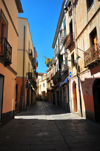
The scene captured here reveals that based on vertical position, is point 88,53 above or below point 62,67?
Answer: below

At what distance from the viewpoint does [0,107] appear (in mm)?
7152

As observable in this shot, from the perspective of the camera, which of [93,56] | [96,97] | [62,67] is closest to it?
[93,56]

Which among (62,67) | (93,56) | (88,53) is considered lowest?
(93,56)

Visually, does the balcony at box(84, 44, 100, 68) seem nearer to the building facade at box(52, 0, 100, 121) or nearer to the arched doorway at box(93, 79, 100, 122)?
the building facade at box(52, 0, 100, 121)

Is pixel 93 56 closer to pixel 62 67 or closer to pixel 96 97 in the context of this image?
pixel 96 97

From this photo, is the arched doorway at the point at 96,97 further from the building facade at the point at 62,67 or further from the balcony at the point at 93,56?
the building facade at the point at 62,67

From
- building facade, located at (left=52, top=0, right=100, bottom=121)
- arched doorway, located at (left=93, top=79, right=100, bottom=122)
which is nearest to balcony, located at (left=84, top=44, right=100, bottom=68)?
building facade, located at (left=52, top=0, right=100, bottom=121)

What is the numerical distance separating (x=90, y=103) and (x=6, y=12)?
7.90 meters

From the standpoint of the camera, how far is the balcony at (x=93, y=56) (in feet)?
24.9

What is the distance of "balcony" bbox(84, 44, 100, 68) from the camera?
299 inches

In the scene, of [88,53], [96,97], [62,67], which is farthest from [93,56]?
[62,67]

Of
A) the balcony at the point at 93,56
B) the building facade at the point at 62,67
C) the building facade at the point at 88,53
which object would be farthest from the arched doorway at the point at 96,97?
the building facade at the point at 62,67

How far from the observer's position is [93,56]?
8.02 m

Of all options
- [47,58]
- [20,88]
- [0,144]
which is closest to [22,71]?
[20,88]
